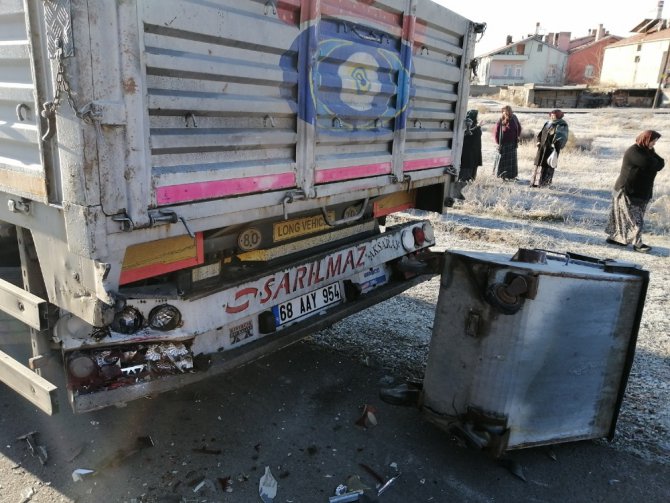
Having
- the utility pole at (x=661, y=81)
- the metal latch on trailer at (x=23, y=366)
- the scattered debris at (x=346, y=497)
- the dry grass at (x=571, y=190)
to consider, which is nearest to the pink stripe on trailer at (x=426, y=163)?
the scattered debris at (x=346, y=497)

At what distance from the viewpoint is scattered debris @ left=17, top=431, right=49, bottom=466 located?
9.82ft

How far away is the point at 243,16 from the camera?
101 inches

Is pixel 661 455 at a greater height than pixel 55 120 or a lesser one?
lesser

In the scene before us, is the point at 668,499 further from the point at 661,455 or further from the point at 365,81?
the point at 365,81

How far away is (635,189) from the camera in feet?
24.8

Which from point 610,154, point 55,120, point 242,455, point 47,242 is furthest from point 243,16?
point 610,154

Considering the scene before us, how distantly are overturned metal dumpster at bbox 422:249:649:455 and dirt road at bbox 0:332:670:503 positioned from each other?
213mm

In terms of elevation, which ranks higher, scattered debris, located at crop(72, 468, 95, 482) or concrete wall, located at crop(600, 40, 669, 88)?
concrete wall, located at crop(600, 40, 669, 88)

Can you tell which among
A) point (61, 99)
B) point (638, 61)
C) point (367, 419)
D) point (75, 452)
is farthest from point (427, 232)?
point (638, 61)

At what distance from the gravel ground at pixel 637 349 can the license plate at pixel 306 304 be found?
726mm

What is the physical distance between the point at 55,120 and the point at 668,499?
356 centimetres

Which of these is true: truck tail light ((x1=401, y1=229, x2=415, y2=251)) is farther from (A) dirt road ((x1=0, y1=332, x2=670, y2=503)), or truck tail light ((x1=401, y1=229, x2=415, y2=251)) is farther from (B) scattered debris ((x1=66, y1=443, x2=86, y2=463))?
(B) scattered debris ((x1=66, y1=443, x2=86, y2=463))

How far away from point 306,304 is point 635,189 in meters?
6.14

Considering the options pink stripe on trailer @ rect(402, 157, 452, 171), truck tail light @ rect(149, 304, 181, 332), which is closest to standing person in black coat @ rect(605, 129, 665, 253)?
pink stripe on trailer @ rect(402, 157, 452, 171)
